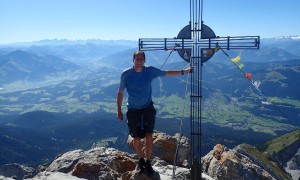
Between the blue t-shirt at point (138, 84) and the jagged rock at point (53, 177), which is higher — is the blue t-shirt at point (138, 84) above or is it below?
above

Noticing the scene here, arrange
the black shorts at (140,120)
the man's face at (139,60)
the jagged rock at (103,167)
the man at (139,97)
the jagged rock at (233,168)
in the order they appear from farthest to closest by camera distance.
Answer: the jagged rock at (233,168)
the jagged rock at (103,167)
the black shorts at (140,120)
the man at (139,97)
the man's face at (139,60)

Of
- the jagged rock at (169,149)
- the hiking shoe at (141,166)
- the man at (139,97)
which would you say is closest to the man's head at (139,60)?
the man at (139,97)

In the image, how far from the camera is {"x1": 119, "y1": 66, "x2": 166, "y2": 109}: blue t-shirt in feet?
36.2

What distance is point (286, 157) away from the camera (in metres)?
100

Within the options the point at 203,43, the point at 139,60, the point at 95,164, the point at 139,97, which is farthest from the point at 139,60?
the point at 95,164

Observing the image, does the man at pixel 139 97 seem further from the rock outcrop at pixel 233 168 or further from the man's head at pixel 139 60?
the rock outcrop at pixel 233 168

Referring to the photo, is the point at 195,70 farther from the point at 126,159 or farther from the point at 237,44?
the point at 126,159

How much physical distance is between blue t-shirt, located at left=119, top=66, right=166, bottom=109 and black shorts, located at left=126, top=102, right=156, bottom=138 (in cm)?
18

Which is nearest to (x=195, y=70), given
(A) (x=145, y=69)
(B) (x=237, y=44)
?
(B) (x=237, y=44)

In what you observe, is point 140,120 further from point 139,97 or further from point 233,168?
point 233,168

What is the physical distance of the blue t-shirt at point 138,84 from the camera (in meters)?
11.0

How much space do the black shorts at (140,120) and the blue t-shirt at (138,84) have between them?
18 centimetres

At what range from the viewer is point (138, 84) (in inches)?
434

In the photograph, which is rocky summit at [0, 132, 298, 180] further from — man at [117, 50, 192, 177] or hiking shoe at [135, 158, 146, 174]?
man at [117, 50, 192, 177]
